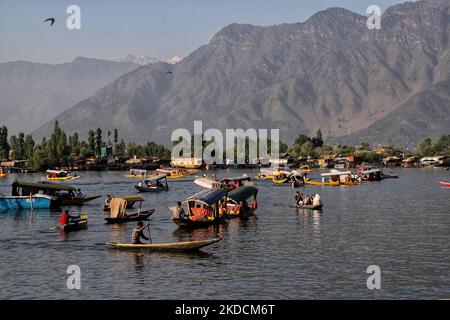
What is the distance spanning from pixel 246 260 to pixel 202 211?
74.4 ft

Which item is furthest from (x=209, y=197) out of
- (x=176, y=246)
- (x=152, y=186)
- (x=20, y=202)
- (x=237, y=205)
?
(x=152, y=186)

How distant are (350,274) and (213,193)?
3186cm

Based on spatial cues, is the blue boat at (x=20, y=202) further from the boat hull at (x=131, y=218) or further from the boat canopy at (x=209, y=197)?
the boat canopy at (x=209, y=197)

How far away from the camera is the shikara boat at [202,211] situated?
8200cm

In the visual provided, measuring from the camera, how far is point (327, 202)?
132m

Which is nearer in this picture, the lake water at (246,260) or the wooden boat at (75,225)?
the lake water at (246,260)

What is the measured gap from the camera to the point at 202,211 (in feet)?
280

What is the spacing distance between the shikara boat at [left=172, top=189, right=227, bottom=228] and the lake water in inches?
61.0

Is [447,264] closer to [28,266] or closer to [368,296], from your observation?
[368,296]

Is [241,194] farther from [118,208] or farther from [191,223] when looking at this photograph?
[191,223]

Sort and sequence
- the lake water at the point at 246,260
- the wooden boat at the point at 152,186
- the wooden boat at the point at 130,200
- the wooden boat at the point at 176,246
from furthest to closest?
the wooden boat at the point at 152,186, the wooden boat at the point at 130,200, the wooden boat at the point at 176,246, the lake water at the point at 246,260

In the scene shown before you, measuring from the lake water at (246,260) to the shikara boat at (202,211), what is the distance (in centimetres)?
155

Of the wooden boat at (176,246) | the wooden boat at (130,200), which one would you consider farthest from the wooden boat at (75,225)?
the wooden boat at (176,246)

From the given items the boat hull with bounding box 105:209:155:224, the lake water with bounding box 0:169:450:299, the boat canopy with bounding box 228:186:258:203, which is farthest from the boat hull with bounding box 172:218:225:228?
the boat canopy with bounding box 228:186:258:203
